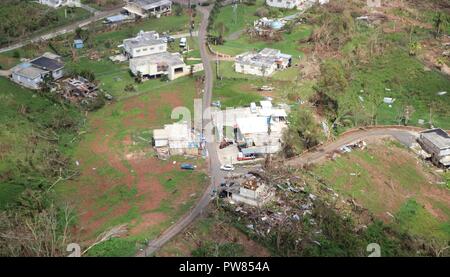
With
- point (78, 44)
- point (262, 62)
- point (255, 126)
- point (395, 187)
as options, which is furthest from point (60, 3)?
point (395, 187)

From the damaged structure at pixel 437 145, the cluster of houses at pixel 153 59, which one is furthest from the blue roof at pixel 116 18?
the damaged structure at pixel 437 145

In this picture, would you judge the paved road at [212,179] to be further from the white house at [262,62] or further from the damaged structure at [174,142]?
the white house at [262,62]

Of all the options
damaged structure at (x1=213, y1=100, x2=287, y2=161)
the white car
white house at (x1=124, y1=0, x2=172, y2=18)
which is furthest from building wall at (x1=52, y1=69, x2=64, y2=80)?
the white car

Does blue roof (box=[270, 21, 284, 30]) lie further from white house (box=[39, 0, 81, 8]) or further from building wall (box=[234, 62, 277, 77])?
white house (box=[39, 0, 81, 8])

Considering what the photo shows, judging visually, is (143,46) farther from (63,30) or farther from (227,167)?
(227,167)

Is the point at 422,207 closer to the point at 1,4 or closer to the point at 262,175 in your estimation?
the point at 262,175

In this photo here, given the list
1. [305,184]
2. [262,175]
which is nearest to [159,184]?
[262,175]
